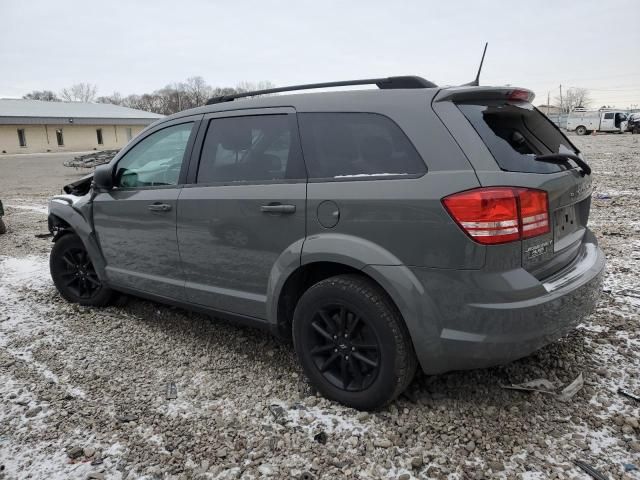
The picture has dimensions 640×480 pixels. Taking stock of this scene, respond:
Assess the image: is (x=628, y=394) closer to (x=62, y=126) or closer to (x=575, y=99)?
(x=62, y=126)

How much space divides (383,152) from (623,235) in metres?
5.19

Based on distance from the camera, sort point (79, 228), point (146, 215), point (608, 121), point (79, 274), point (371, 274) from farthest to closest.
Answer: point (608, 121), point (79, 274), point (79, 228), point (146, 215), point (371, 274)

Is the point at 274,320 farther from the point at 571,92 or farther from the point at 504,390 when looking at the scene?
Answer: the point at 571,92

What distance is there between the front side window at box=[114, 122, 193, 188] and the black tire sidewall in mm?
1469

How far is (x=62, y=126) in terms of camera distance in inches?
1876

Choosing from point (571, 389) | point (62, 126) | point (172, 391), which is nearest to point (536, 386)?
point (571, 389)

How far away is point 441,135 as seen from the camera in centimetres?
246

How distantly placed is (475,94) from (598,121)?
47.6 metres

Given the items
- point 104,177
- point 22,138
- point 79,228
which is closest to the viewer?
point 104,177

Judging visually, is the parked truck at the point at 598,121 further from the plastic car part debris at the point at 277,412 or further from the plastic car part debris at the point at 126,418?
the plastic car part debris at the point at 126,418

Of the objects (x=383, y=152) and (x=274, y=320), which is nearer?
(x=383, y=152)

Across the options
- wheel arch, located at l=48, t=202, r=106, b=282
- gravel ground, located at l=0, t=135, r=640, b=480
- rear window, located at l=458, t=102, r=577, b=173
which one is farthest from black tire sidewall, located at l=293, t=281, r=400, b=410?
wheel arch, located at l=48, t=202, r=106, b=282

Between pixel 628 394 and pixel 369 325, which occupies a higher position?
pixel 369 325

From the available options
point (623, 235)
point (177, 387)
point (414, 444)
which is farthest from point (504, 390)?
point (623, 235)
